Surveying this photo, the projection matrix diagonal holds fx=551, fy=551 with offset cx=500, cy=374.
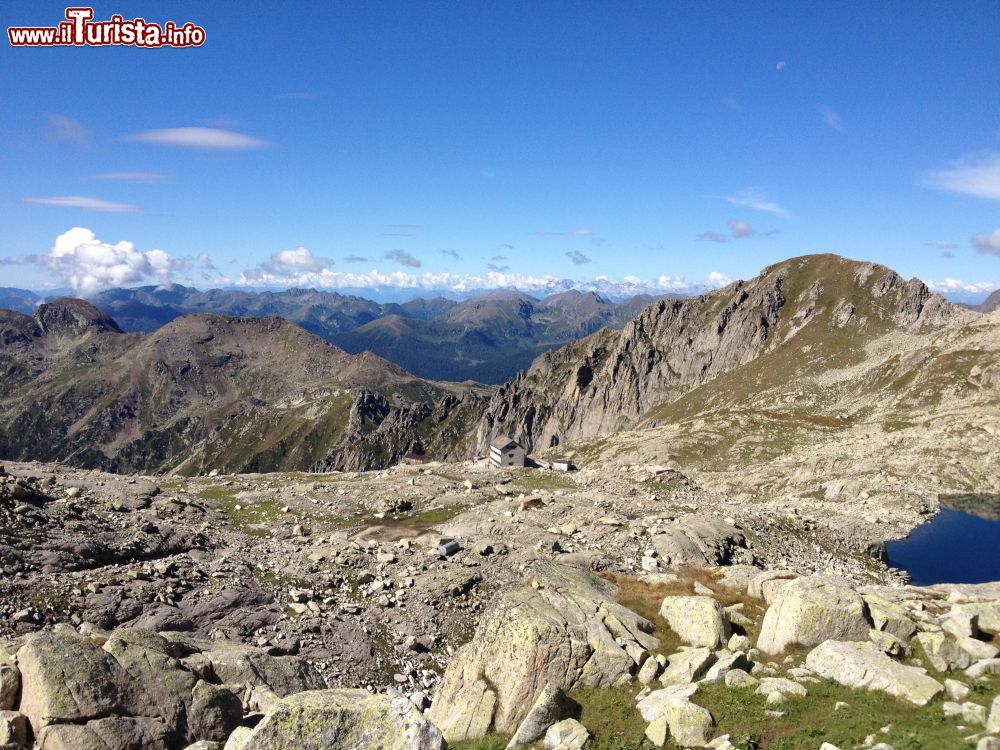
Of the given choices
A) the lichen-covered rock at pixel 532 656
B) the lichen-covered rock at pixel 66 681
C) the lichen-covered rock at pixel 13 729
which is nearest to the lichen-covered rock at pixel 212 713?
the lichen-covered rock at pixel 66 681

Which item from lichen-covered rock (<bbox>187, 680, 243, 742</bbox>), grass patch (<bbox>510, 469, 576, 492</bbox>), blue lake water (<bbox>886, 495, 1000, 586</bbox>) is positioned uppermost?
lichen-covered rock (<bbox>187, 680, 243, 742</bbox>)

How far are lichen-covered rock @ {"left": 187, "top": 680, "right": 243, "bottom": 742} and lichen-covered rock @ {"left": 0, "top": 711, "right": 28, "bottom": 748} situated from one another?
4.66m

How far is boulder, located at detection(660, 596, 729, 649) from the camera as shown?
2577 cm

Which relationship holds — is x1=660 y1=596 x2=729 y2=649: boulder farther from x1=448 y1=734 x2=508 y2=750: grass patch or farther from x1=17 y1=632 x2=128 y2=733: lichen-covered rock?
x1=17 y1=632 x2=128 y2=733: lichen-covered rock

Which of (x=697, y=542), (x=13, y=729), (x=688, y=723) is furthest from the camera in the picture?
(x=697, y=542)

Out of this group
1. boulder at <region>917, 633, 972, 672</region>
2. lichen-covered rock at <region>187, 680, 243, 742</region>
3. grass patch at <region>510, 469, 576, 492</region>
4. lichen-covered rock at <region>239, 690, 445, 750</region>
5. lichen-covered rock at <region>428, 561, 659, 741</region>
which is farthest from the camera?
grass patch at <region>510, 469, 576, 492</region>

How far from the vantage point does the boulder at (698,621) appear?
25766 mm

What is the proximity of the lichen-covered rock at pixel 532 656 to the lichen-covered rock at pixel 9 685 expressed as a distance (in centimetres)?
1469

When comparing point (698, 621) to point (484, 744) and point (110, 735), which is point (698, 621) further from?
point (110, 735)

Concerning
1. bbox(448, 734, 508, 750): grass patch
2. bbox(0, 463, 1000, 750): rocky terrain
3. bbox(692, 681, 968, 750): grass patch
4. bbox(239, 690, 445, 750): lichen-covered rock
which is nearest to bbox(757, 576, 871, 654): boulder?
bbox(0, 463, 1000, 750): rocky terrain

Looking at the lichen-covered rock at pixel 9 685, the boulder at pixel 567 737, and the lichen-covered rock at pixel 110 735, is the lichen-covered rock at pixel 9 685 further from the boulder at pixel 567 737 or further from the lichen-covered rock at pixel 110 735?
the boulder at pixel 567 737

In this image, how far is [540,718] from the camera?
19734 mm

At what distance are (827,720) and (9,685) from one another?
88.1ft

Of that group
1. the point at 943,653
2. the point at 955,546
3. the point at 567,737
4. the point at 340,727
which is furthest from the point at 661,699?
the point at 955,546
